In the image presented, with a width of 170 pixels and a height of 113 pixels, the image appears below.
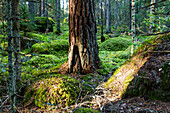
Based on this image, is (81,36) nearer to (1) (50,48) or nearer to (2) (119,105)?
(2) (119,105)

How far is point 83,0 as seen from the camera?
3.98 m

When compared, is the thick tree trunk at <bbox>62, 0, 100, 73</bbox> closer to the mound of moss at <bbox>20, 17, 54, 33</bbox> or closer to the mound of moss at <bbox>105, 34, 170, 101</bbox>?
the mound of moss at <bbox>105, 34, 170, 101</bbox>

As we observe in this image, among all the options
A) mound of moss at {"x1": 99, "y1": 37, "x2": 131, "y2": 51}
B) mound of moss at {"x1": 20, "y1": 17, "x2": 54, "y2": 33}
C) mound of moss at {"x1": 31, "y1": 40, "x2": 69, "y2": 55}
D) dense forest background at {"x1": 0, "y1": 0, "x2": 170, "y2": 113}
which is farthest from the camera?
mound of moss at {"x1": 99, "y1": 37, "x2": 131, "y2": 51}

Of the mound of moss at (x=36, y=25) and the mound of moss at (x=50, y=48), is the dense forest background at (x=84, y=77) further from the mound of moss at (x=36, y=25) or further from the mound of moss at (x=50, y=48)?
the mound of moss at (x=50, y=48)

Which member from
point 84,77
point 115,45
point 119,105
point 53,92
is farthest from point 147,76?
point 115,45

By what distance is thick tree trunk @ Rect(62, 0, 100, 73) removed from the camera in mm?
4020

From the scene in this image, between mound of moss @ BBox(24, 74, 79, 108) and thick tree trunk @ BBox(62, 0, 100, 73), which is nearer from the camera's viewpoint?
mound of moss @ BBox(24, 74, 79, 108)

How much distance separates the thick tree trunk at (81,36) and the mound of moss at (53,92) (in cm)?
103

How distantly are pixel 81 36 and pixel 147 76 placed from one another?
2.37 metres

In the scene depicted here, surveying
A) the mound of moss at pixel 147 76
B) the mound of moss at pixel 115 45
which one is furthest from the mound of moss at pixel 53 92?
the mound of moss at pixel 115 45

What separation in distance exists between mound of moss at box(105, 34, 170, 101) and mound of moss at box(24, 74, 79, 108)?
1.00 metres

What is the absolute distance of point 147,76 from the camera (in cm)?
253

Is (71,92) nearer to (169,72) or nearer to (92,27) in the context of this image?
(169,72)

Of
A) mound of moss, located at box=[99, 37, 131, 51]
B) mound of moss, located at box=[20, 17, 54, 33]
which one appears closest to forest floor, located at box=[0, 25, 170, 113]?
mound of moss, located at box=[20, 17, 54, 33]
